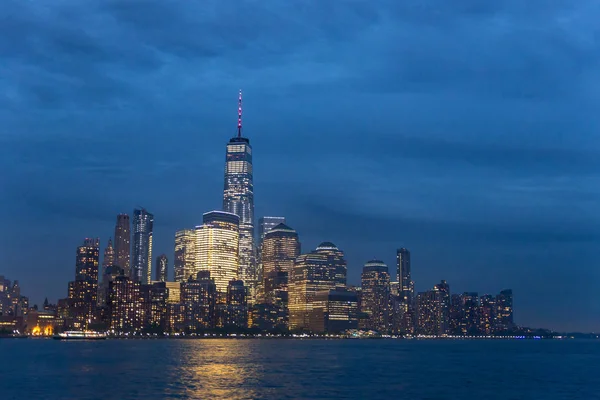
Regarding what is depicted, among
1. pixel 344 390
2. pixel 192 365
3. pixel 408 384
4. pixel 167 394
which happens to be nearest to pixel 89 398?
pixel 167 394

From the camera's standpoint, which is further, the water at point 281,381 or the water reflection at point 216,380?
the water at point 281,381

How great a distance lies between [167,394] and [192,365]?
5420 cm

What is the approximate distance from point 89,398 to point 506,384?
6311cm

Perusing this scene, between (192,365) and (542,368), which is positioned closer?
(192,365)

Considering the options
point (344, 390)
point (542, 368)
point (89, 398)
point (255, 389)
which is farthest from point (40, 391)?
point (542, 368)

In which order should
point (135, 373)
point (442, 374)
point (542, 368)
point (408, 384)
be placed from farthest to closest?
1. point (542, 368)
2. point (442, 374)
3. point (135, 373)
4. point (408, 384)

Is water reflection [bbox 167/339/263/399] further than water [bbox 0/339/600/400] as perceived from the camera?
No

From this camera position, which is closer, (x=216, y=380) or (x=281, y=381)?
(x=281, y=381)

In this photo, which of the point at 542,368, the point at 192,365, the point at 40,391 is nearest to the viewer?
the point at 40,391

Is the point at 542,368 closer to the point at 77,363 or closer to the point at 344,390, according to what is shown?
the point at 344,390

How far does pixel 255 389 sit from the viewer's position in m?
96.8

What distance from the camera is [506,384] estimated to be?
11281 centimetres

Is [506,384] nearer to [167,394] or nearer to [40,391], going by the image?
[167,394]

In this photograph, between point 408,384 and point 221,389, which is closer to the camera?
point 221,389
